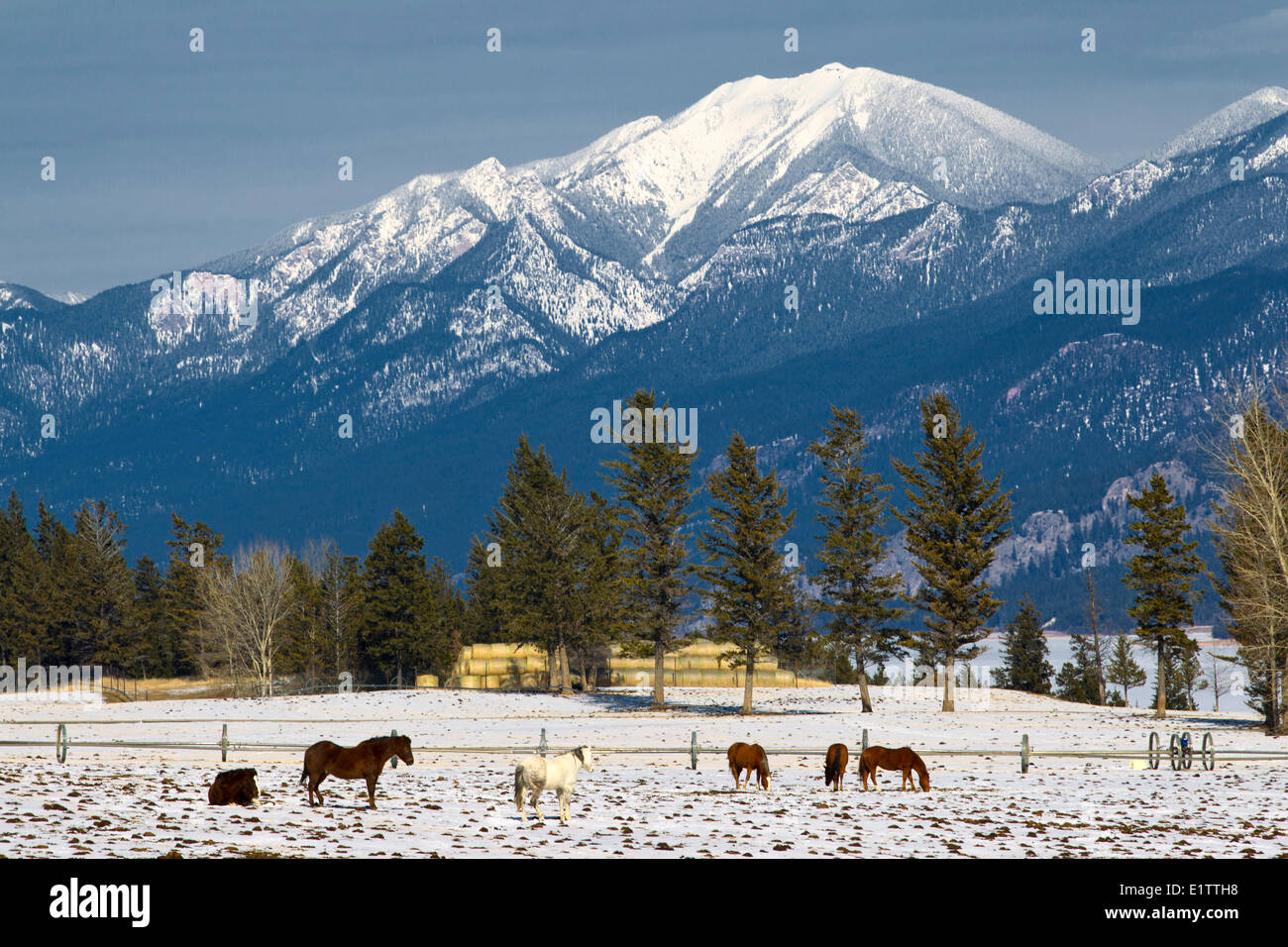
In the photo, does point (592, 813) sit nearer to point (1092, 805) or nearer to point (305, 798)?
point (305, 798)

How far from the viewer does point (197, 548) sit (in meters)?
130

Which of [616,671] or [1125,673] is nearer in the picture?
[616,671]

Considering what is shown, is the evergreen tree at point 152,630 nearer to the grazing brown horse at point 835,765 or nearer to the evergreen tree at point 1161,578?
the evergreen tree at point 1161,578

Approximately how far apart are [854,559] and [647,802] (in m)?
52.0

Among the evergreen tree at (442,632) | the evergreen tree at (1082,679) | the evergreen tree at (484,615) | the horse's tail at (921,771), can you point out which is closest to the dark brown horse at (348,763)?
the horse's tail at (921,771)

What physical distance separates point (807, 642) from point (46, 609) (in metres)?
66.7

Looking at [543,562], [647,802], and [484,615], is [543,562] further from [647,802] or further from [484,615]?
→ [647,802]

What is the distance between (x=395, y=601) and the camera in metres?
111

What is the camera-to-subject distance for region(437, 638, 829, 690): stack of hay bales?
365 feet

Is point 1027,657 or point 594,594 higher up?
point 594,594

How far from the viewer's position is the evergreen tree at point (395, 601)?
110375mm

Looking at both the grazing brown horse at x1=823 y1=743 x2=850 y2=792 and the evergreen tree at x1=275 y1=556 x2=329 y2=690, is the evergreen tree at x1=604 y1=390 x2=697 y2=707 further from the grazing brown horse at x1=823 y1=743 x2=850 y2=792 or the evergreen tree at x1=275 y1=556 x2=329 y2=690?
the grazing brown horse at x1=823 y1=743 x2=850 y2=792

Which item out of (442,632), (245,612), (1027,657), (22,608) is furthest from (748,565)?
(22,608)
